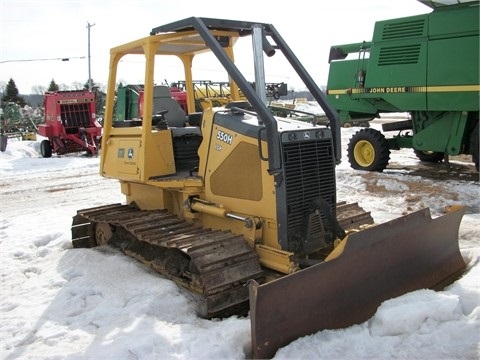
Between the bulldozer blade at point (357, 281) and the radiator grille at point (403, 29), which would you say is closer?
the bulldozer blade at point (357, 281)

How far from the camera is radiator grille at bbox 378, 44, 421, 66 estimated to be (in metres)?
10.1

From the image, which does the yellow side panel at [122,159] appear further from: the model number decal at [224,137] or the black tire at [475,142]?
the black tire at [475,142]

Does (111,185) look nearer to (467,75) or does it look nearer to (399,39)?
(399,39)

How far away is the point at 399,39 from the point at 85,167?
9.23 m

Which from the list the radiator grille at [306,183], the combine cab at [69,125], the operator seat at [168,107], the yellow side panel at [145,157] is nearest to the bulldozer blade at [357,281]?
the radiator grille at [306,183]

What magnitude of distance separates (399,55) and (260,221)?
7572 millimetres

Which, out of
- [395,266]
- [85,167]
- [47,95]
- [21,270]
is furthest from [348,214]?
[47,95]

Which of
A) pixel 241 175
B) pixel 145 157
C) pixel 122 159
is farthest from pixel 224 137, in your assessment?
pixel 122 159

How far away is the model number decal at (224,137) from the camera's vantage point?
442cm

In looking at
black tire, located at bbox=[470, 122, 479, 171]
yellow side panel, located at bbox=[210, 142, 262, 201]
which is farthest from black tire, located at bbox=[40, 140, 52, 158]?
yellow side panel, located at bbox=[210, 142, 262, 201]

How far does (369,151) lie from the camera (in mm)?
11359

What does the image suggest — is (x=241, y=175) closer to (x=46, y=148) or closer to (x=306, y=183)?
(x=306, y=183)

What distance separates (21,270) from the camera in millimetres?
5246

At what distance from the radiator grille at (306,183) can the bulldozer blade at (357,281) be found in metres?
0.62
